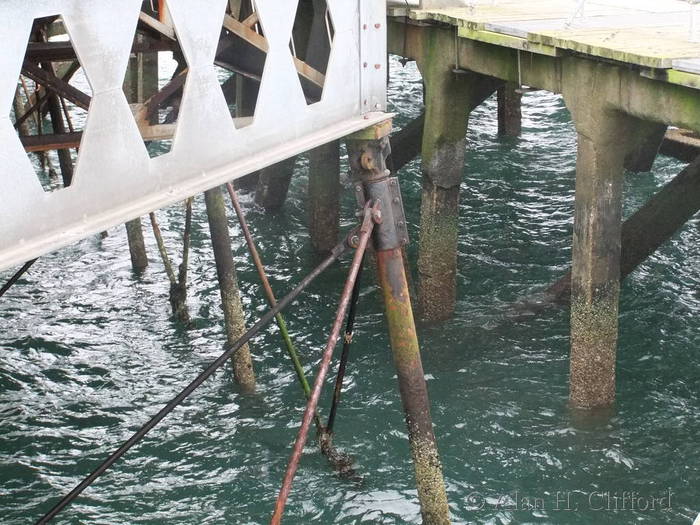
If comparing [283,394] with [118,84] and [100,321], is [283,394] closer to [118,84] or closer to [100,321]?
[100,321]

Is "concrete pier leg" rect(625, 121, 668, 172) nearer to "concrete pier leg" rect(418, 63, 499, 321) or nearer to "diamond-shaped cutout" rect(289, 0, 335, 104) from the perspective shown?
"concrete pier leg" rect(418, 63, 499, 321)

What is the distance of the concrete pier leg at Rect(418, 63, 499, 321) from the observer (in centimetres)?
961

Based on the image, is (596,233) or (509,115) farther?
(509,115)

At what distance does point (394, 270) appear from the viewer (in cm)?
605

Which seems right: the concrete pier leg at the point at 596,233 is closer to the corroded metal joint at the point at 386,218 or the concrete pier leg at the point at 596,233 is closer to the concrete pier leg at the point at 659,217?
the concrete pier leg at the point at 659,217

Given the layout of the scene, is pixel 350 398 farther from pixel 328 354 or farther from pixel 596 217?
pixel 328 354

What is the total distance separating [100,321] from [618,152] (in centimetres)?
610

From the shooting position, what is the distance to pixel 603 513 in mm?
7441

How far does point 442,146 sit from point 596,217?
7.34 ft

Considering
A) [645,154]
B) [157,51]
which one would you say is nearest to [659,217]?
[645,154]

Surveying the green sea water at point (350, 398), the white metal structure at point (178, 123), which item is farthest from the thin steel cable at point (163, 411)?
the green sea water at point (350, 398)

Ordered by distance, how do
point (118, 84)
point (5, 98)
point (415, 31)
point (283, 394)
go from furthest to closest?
point (415, 31)
point (283, 394)
point (118, 84)
point (5, 98)

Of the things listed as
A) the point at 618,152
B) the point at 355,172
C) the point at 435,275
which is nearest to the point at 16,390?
the point at 435,275

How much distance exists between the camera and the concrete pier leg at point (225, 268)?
866cm
